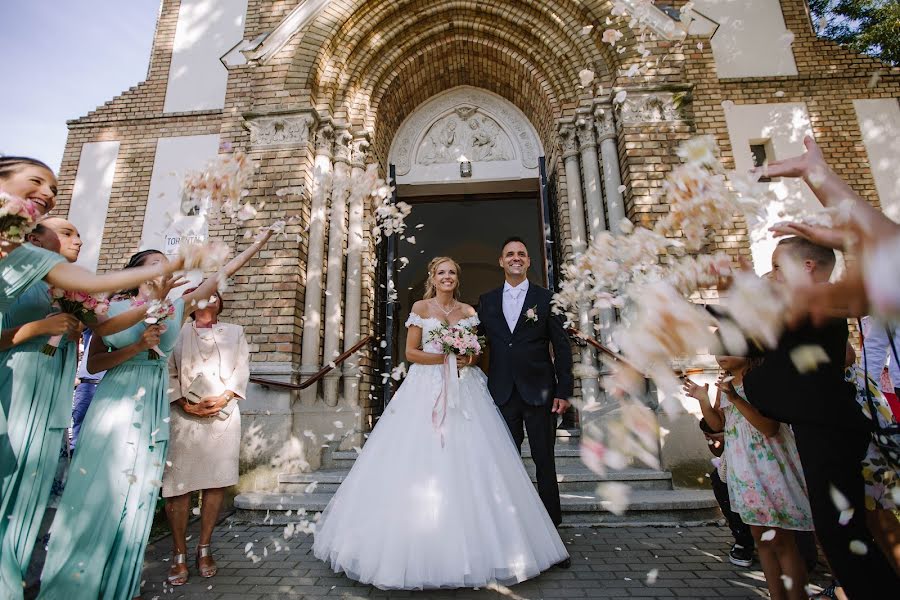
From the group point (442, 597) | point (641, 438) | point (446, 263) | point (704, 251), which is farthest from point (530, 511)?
point (704, 251)

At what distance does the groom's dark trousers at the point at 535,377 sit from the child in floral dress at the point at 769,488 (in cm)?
125

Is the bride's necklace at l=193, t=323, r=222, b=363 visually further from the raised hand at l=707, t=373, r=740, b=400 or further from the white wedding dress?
the raised hand at l=707, t=373, r=740, b=400

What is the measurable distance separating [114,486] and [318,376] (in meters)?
2.88

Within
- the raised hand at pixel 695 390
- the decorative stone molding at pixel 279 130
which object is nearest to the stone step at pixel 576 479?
the raised hand at pixel 695 390

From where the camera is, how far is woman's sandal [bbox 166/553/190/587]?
2.98 m

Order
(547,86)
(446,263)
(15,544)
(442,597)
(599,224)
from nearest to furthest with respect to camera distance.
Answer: (15,544), (442,597), (446,263), (599,224), (547,86)

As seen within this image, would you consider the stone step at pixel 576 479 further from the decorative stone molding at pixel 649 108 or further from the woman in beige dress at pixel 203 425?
the decorative stone molding at pixel 649 108

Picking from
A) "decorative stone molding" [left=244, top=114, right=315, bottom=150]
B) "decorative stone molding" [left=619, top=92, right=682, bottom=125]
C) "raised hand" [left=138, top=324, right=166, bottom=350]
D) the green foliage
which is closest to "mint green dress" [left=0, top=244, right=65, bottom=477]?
"raised hand" [left=138, top=324, right=166, bottom=350]

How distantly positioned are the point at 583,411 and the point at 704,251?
2300 mm

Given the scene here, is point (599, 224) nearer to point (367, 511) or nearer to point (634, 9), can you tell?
point (634, 9)

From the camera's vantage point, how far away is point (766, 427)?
2303mm

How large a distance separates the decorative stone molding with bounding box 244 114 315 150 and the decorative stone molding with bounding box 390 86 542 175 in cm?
191

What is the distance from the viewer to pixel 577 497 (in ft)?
14.0

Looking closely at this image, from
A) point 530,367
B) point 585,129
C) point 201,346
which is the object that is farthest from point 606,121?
point 201,346
